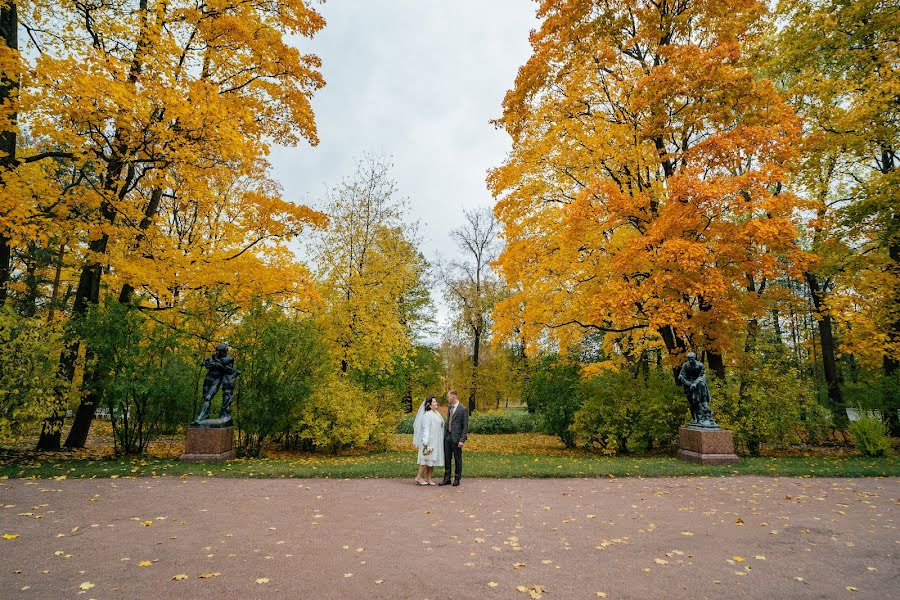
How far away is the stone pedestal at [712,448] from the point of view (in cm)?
1066

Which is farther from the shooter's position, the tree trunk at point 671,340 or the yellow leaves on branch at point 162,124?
the tree trunk at point 671,340

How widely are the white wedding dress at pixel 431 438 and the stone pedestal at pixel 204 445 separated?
478 cm

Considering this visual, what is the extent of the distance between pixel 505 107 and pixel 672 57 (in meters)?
4.44

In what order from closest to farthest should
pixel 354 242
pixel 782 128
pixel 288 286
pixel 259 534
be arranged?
pixel 259 534
pixel 782 128
pixel 288 286
pixel 354 242

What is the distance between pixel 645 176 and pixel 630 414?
7451 mm

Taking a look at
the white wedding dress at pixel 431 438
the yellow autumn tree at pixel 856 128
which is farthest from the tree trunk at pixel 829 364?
the white wedding dress at pixel 431 438

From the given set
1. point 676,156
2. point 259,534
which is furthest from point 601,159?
point 259,534

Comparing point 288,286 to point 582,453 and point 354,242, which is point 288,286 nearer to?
point 354,242

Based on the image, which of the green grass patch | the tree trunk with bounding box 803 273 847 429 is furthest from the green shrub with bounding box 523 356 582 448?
the tree trunk with bounding box 803 273 847 429

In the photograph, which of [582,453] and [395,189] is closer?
[582,453]

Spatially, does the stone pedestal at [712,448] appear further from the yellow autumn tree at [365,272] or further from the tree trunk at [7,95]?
the tree trunk at [7,95]

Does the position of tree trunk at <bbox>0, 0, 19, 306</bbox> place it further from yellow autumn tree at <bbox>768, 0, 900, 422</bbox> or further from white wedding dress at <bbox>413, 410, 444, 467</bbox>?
yellow autumn tree at <bbox>768, 0, 900, 422</bbox>

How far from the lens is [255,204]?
12.4 m

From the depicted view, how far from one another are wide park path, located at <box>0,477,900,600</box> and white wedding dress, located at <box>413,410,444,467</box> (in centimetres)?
63
